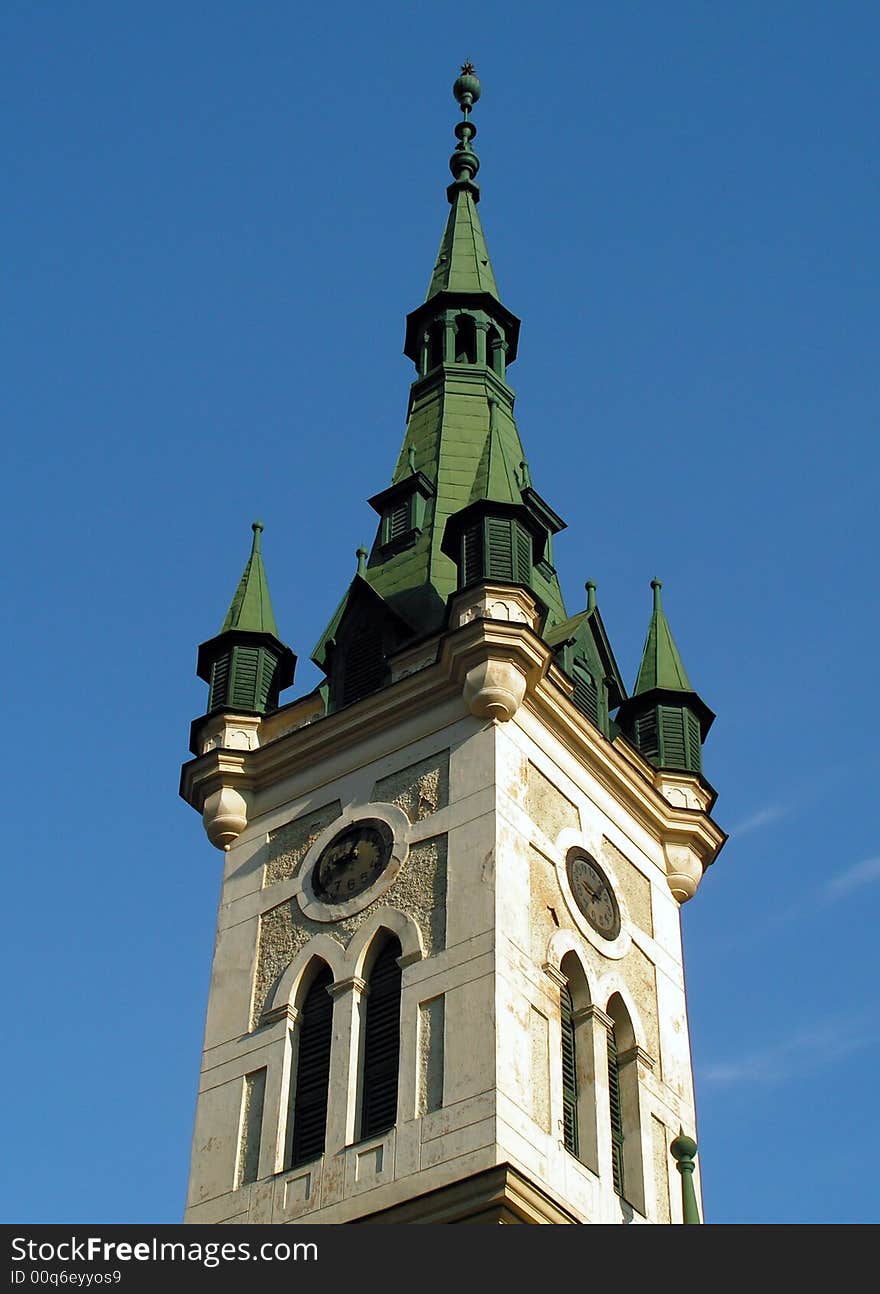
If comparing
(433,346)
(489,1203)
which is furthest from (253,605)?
(489,1203)

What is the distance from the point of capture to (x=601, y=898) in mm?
30078

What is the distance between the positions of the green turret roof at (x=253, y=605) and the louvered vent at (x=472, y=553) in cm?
399

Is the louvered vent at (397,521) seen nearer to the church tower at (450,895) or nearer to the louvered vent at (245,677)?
the church tower at (450,895)

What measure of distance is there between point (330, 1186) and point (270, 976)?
3639mm

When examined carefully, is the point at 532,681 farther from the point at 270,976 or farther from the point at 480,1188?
the point at 480,1188

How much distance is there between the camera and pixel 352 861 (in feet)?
97.2

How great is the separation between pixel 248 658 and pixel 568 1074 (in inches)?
353

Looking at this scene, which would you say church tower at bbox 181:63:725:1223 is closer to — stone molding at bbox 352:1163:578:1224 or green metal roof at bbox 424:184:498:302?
stone molding at bbox 352:1163:578:1224

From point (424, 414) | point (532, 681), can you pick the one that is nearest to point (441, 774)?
point (532, 681)

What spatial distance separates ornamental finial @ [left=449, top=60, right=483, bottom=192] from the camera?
44.1m

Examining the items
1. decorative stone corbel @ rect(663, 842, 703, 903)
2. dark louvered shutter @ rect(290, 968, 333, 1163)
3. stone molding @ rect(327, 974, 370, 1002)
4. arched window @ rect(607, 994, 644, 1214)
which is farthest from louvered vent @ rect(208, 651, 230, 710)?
arched window @ rect(607, 994, 644, 1214)

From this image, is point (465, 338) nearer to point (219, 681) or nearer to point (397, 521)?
point (397, 521)

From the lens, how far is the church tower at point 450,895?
26484 millimetres

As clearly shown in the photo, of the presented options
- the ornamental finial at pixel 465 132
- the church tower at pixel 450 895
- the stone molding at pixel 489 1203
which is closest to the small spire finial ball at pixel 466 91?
the ornamental finial at pixel 465 132
